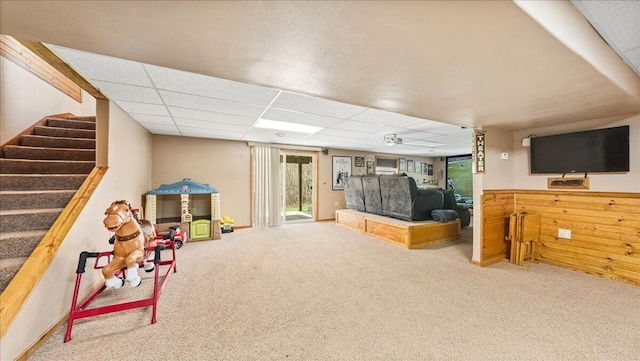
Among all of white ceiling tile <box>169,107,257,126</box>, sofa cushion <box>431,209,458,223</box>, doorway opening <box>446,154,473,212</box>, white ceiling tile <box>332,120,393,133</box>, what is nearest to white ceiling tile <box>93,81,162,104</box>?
white ceiling tile <box>169,107,257,126</box>

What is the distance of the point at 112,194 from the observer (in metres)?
2.80

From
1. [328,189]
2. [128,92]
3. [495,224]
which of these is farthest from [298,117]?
[328,189]

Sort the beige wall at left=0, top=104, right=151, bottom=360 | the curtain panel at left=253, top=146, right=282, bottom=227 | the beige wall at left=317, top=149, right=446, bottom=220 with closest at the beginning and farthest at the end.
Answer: the beige wall at left=0, top=104, right=151, bottom=360 < the curtain panel at left=253, top=146, right=282, bottom=227 < the beige wall at left=317, top=149, right=446, bottom=220

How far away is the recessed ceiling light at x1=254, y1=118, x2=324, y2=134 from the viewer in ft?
12.4

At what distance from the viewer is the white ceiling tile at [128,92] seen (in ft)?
7.59

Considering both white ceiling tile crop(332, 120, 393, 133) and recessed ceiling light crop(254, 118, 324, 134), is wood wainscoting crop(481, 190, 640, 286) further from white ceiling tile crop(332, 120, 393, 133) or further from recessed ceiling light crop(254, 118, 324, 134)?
recessed ceiling light crop(254, 118, 324, 134)

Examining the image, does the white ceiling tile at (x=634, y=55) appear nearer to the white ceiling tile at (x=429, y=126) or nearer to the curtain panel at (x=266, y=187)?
the white ceiling tile at (x=429, y=126)

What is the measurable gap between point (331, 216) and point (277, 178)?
206cm

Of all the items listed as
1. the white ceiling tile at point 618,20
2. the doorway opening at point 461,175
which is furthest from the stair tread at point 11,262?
the doorway opening at point 461,175

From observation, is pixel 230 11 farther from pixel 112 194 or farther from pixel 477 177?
pixel 477 177

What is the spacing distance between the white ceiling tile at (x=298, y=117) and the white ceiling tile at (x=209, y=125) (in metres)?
0.85

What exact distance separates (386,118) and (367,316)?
2.71m

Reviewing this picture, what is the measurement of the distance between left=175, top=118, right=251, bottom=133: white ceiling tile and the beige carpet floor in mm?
2199

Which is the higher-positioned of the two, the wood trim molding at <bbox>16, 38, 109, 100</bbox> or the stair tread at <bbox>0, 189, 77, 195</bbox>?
the wood trim molding at <bbox>16, 38, 109, 100</bbox>
